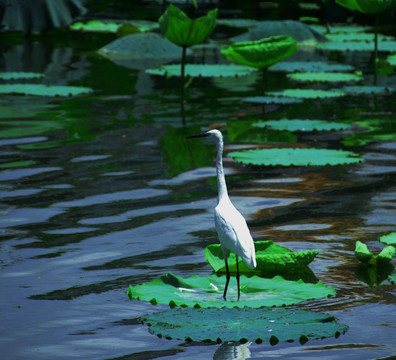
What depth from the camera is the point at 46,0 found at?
614 inches

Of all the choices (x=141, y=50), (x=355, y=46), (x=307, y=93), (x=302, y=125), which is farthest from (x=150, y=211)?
(x=355, y=46)

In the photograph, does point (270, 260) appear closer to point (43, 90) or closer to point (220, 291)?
point (220, 291)

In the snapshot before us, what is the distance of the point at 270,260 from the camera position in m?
4.05

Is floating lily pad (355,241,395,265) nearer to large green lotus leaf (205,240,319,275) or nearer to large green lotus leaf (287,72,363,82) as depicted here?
large green lotus leaf (205,240,319,275)

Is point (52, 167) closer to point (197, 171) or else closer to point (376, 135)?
point (197, 171)

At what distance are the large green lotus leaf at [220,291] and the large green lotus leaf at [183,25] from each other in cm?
539

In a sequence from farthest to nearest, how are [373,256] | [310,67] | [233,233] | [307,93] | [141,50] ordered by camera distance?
[141,50] → [310,67] → [307,93] → [373,256] → [233,233]

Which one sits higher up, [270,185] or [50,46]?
[50,46]

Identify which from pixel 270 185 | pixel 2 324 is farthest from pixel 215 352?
pixel 270 185

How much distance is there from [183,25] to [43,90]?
211 centimetres

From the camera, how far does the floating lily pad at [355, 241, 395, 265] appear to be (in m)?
4.15

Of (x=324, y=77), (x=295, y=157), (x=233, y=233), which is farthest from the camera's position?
(x=324, y=77)

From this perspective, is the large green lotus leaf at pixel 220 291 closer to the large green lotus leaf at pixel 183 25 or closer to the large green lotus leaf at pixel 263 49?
the large green lotus leaf at pixel 183 25

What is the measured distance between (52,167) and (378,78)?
6845mm
